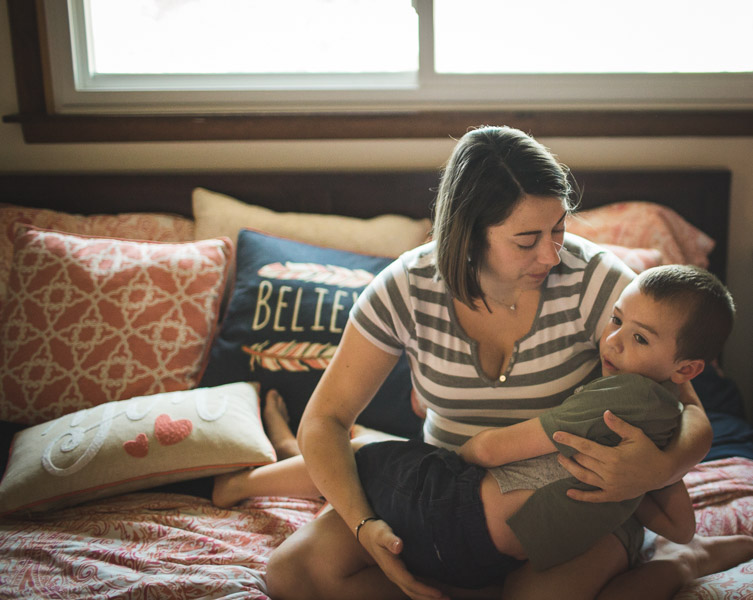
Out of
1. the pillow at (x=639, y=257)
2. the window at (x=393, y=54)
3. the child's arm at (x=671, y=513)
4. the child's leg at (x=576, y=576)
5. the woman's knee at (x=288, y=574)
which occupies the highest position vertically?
the window at (x=393, y=54)

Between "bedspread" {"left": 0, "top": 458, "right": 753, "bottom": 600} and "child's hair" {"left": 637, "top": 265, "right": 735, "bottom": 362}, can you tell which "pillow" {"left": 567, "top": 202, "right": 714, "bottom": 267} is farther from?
"child's hair" {"left": 637, "top": 265, "right": 735, "bottom": 362}

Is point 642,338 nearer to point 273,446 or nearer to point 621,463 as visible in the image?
point 621,463

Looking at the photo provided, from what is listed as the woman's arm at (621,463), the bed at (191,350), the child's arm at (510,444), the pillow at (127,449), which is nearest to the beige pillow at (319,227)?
the bed at (191,350)

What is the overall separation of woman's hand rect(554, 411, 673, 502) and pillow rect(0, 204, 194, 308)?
4.62 feet

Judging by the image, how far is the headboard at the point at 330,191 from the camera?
2.07 meters

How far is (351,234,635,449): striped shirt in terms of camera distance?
1253 millimetres

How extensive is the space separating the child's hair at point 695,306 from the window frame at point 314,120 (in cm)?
111

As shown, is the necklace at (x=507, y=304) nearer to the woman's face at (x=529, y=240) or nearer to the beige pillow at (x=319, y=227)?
the woman's face at (x=529, y=240)

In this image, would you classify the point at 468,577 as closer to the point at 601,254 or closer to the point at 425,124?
the point at 601,254

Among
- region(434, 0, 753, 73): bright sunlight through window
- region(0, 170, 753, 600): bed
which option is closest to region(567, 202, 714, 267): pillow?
region(0, 170, 753, 600): bed

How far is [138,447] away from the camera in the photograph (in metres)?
1.46

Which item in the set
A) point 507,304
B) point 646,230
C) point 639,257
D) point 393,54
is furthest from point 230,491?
point 393,54

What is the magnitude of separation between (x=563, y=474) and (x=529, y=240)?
41 centimetres

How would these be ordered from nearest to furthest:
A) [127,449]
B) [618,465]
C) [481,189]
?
[618,465] → [481,189] → [127,449]
